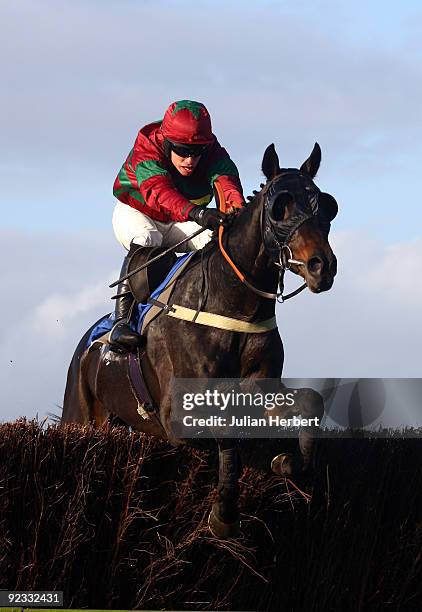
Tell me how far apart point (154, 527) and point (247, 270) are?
2065mm

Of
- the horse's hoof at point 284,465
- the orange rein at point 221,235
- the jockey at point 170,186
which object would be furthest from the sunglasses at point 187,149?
the horse's hoof at point 284,465

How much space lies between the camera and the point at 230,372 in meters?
9.18

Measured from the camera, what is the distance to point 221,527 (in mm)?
9234

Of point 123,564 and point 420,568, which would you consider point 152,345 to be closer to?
point 123,564

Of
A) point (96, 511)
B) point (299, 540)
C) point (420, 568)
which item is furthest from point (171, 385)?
point (420, 568)

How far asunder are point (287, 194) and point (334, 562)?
336 cm

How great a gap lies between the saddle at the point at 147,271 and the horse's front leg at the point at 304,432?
1.71m

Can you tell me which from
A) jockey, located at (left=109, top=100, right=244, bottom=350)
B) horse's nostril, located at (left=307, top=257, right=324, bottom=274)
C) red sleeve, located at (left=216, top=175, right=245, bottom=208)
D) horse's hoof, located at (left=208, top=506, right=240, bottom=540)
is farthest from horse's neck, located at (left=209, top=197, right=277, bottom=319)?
horse's hoof, located at (left=208, top=506, right=240, bottom=540)

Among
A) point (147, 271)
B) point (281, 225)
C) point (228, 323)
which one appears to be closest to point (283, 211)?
point (281, 225)

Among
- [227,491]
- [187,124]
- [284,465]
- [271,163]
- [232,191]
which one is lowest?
[227,491]

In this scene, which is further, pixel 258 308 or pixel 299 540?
pixel 299 540

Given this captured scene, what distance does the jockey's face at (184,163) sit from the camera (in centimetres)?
1009

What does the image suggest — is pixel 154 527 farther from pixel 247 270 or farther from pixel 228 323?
pixel 247 270

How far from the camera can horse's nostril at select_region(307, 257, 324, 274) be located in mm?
8414
